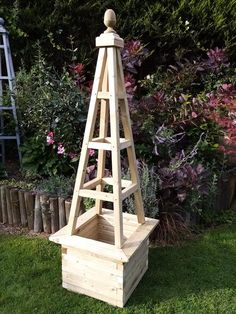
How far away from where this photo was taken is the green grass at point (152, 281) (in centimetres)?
231

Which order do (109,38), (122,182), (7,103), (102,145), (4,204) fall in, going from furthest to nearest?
1. (7,103)
2. (4,204)
3. (122,182)
4. (102,145)
5. (109,38)

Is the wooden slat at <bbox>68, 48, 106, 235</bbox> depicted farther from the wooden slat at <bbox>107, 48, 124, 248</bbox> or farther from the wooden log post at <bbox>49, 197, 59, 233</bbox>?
the wooden log post at <bbox>49, 197, 59, 233</bbox>

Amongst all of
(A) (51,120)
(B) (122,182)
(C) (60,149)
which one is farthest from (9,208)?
(B) (122,182)

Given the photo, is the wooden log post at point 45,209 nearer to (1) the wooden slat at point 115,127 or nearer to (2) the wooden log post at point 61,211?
(2) the wooden log post at point 61,211

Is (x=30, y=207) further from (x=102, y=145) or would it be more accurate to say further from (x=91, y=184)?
(x=102, y=145)

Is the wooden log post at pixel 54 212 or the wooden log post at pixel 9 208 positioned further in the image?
the wooden log post at pixel 9 208

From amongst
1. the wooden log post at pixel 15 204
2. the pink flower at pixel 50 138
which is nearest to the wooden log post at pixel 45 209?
the wooden log post at pixel 15 204

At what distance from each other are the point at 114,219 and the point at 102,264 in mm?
336

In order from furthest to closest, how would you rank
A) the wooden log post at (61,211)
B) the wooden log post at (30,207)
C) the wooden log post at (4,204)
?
the wooden log post at (4,204) → the wooden log post at (30,207) → the wooden log post at (61,211)

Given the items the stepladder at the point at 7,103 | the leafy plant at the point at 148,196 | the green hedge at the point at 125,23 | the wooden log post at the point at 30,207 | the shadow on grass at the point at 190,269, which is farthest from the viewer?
the green hedge at the point at 125,23

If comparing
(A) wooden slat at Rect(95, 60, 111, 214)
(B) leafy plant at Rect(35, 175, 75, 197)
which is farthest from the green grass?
(A) wooden slat at Rect(95, 60, 111, 214)

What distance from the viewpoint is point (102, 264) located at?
226cm

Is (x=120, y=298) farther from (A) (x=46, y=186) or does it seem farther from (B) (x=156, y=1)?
(B) (x=156, y=1)

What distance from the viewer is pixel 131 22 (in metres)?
4.33
